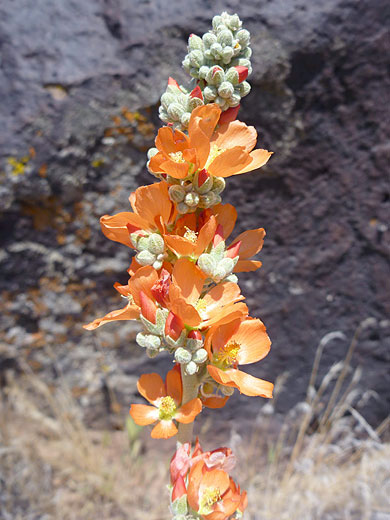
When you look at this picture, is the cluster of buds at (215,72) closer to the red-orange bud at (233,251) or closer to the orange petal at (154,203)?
the orange petal at (154,203)

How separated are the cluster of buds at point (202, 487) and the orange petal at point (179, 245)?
0.42 m

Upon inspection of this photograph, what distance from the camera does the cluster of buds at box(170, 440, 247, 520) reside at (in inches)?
33.1

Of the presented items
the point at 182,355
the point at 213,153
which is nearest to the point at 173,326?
the point at 182,355

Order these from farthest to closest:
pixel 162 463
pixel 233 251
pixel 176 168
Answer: pixel 162 463 < pixel 233 251 < pixel 176 168

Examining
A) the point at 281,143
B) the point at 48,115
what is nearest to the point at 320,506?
the point at 281,143

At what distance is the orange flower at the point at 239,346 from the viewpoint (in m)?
0.83

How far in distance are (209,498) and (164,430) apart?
0.16m

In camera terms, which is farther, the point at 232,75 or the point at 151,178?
the point at 151,178

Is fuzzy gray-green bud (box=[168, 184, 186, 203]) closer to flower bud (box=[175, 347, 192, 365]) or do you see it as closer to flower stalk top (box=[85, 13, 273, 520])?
flower stalk top (box=[85, 13, 273, 520])

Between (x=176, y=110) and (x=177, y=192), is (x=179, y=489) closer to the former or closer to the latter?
(x=177, y=192)

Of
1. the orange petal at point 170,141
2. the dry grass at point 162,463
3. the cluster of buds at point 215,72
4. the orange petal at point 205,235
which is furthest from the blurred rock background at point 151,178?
the orange petal at point 205,235

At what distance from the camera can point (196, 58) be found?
34.2 inches

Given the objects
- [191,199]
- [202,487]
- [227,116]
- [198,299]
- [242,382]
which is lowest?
[202,487]

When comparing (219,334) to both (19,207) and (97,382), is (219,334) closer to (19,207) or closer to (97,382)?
(19,207)
